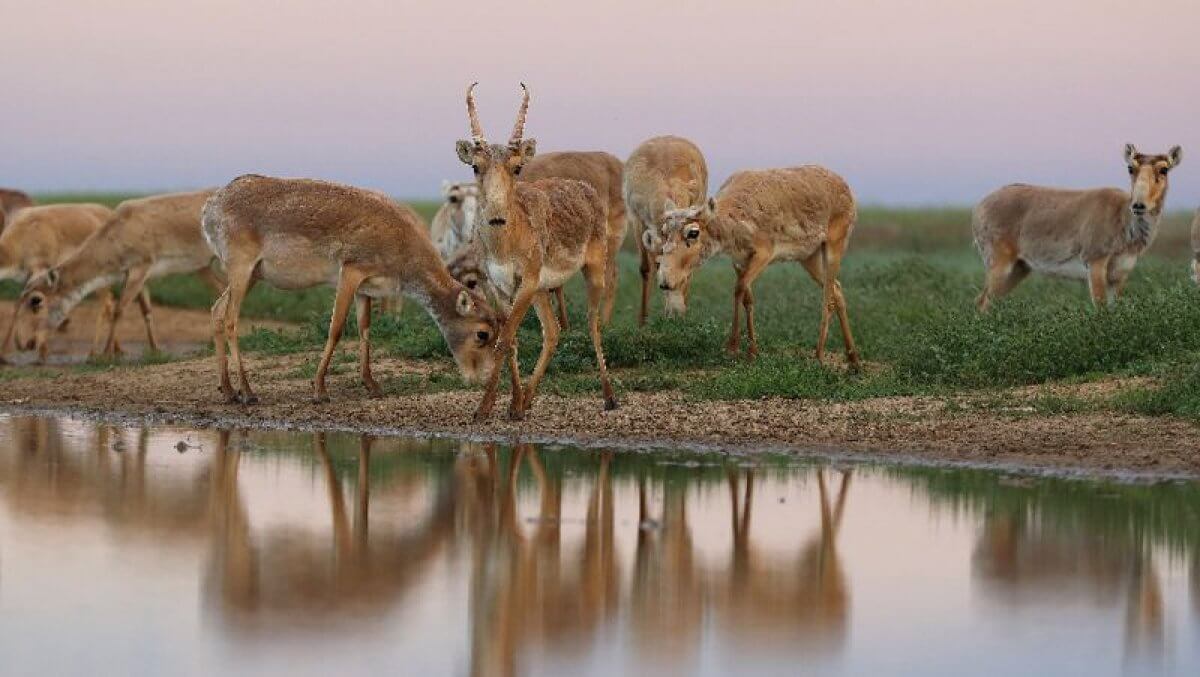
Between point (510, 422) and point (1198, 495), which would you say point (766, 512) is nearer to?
point (1198, 495)

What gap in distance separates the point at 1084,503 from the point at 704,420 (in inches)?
A: 166

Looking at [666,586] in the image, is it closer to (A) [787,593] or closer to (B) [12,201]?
(A) [787,593]

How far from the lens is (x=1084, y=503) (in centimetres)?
1176

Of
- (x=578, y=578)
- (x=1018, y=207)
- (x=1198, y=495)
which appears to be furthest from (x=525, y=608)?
(x=1018, y=207)

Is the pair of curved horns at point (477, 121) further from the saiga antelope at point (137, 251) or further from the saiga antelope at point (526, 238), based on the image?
the saiga antelope at point (137, 251)

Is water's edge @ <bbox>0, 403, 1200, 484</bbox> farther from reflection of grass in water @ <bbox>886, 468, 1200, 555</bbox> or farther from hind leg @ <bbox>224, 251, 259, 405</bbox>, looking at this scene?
hind leg @ <bbox>224, 251, 259, 405</bbox>

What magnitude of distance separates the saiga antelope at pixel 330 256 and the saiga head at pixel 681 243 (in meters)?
2.15

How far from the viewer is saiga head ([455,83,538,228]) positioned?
14.5 m

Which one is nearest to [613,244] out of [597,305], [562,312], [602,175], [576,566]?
[602,175]

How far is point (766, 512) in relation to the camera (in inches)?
456

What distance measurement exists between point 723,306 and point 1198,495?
13.9 meters

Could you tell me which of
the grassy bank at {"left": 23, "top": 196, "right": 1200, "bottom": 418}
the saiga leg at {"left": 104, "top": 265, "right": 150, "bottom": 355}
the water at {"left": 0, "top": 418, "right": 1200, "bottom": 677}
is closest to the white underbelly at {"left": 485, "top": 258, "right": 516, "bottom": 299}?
the water at {"left": 0, "top": 418, "right": 1200, "bottom": 677}

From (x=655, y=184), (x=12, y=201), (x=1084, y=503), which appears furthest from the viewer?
(x=12, y=201)

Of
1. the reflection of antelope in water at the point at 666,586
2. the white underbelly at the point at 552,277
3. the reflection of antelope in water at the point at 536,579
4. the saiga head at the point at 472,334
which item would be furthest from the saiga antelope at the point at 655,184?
the reflection of antelope in water at the point at 666,586
